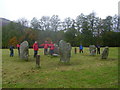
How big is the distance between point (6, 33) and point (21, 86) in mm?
49322

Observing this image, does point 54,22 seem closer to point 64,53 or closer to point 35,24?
point 35,24

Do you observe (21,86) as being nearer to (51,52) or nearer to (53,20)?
(51,52)

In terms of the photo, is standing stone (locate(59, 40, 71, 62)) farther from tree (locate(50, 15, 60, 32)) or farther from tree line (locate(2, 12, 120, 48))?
tree (locate(50, 15, 60, 32))

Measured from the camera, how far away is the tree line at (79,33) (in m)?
47.8

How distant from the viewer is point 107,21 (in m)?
53.3

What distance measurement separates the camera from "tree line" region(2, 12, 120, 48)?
157 ft

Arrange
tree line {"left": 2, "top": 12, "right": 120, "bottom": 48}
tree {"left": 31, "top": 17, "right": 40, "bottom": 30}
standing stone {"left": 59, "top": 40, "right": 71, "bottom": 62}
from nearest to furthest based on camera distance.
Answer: standing stone {"left": 59, "top": 40, "right": 71, "bottom": 62} < tree line {"left": 2, "top": 12, "right": 120, "bottom": 48} < tree {"left": 31, "top": 17, "right": 40, "bottom": 30}

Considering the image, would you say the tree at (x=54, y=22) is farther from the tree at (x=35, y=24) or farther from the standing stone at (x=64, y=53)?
the standing stone at (x=64, y=53)

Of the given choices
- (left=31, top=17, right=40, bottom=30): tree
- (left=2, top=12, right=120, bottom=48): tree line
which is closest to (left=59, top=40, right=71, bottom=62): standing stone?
(left=2, top=12, right=120, bottom=48): tree line

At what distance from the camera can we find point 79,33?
5278 cm

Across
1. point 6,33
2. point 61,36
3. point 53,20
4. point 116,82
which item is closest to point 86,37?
point 61,36

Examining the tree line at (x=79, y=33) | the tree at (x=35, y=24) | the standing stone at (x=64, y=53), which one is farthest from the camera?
the tree at (x=35, y=24)

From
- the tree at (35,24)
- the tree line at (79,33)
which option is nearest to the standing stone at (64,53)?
the tree line at (79,33)

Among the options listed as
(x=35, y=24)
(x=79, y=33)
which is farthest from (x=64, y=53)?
(x=35, y=24)
